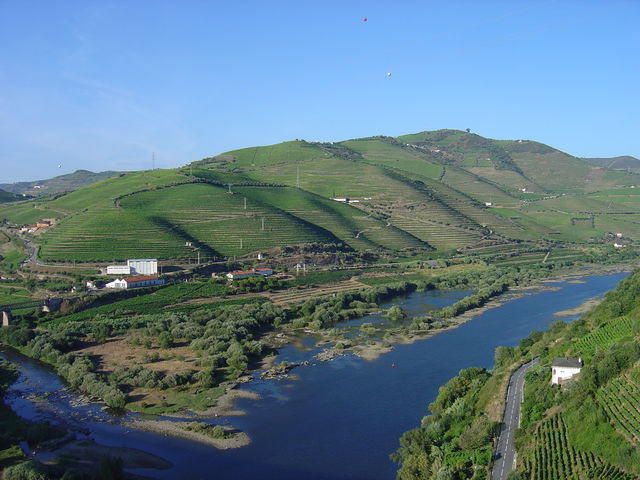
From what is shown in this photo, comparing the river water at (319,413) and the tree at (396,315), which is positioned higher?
the tree at (396,315)

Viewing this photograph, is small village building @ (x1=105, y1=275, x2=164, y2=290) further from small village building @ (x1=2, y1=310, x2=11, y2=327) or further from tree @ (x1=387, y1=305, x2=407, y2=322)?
tree @ (x1=387, y1=305, x2=407, y2=322)

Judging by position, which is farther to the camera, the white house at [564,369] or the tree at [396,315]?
the tree at [396,315]

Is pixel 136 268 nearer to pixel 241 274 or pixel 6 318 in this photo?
pixel 241 274

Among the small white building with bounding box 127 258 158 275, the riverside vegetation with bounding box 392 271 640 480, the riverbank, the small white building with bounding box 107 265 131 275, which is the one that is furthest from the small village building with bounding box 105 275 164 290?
the riverside vegetation with bounding box 392 271 640 480

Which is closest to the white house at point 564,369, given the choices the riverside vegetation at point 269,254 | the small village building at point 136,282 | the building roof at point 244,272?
the riverside vegetation at point 269,254

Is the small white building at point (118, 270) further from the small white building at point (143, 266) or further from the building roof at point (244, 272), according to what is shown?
the building roof at point (244, 272)

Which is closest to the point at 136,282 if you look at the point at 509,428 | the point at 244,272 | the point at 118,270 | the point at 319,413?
the point at 118,270
